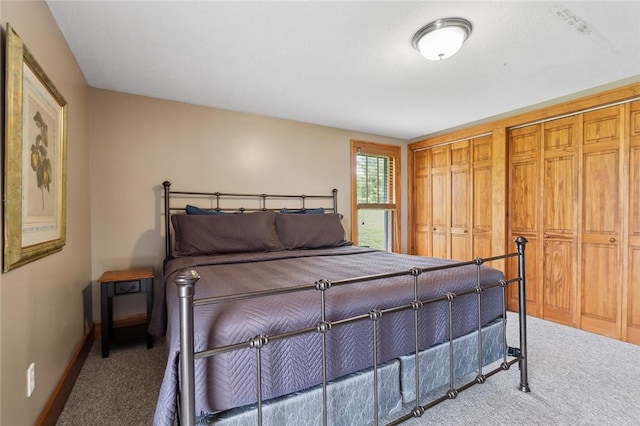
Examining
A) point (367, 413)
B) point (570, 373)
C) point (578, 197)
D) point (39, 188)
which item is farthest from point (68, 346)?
point (578, 197)

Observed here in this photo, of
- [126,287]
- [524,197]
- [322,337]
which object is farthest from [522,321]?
[126,287]

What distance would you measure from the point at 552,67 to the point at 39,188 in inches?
135

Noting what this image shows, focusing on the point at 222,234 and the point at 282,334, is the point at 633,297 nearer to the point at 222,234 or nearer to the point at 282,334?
the point at 282,334

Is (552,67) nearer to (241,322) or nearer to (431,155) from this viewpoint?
(431,155)

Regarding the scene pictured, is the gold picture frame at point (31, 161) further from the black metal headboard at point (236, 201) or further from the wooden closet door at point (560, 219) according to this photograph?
the wooden closet door at point (560, 219)

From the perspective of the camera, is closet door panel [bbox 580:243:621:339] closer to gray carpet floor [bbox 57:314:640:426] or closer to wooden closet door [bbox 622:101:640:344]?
wooden closet door [bbox 622:101:640:344]

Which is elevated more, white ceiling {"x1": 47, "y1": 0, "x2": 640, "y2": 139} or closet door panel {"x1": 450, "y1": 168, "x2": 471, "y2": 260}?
white ceiling {"x1": 47, "y1": 0, "x2": 640, "y2": 139}

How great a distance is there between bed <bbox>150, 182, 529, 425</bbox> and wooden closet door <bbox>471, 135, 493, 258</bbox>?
1863 mm

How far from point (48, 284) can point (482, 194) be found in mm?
4078

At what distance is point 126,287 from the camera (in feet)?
8.05

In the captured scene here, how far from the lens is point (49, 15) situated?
5.67ft

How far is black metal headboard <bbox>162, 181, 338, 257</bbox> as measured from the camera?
2.99m

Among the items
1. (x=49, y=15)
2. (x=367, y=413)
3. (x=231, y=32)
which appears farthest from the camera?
(x=231, y=32)

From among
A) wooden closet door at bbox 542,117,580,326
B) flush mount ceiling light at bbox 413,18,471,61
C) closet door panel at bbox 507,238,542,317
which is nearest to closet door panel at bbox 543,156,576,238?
wooden closet door at bbox 542,117,580,326
